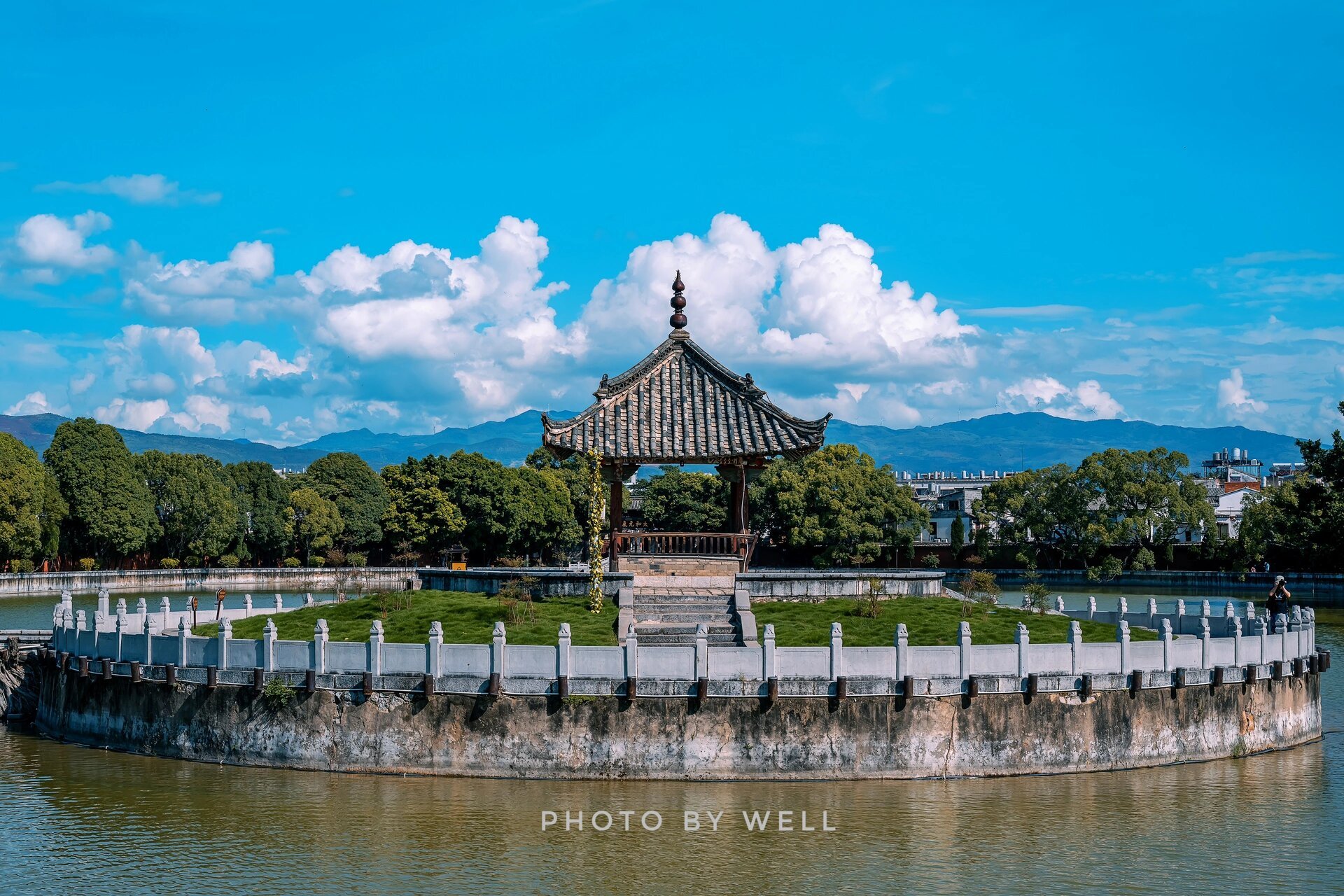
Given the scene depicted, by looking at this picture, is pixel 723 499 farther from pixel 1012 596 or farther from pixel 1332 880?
pixel 1332 880

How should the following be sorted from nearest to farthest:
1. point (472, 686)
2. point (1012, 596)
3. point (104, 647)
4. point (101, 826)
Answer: point (101, 826) → point (472, 686) → point (104, 647) → point (1012, 596)

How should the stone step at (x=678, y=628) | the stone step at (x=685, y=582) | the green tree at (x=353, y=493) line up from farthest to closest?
the green tree at (x=353, y=493) < the stone step at (x=685, y=582) < the stone step at (x=678, y=628)

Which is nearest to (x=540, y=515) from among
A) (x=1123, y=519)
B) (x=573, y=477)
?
(x=573, y=477)

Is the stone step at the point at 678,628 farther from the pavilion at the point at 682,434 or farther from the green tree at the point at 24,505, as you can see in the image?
the green tree at the point at 24,505

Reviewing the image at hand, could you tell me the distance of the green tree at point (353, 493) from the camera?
13912 centimetres

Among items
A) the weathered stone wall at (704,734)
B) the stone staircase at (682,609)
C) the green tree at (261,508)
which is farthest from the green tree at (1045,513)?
the weathered stone wall at (704,734)

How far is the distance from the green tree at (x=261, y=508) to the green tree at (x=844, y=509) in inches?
1988

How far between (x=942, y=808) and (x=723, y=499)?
11467cm

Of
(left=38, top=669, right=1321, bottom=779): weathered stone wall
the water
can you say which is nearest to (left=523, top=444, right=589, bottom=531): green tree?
(left=38, top=669, right=1321, bottom=779): weathered stone wall

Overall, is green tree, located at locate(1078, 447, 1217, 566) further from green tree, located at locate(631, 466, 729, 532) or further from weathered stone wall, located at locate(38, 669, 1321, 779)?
weathered stone wall, located at locate(38, 669, 1321, 779)

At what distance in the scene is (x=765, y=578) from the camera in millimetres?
47656

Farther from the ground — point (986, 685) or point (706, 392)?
point (706, 392)

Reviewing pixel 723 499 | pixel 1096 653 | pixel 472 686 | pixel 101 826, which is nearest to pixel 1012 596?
pixel 723 499

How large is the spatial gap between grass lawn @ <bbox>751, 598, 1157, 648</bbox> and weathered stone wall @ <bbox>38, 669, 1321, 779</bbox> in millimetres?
4721
